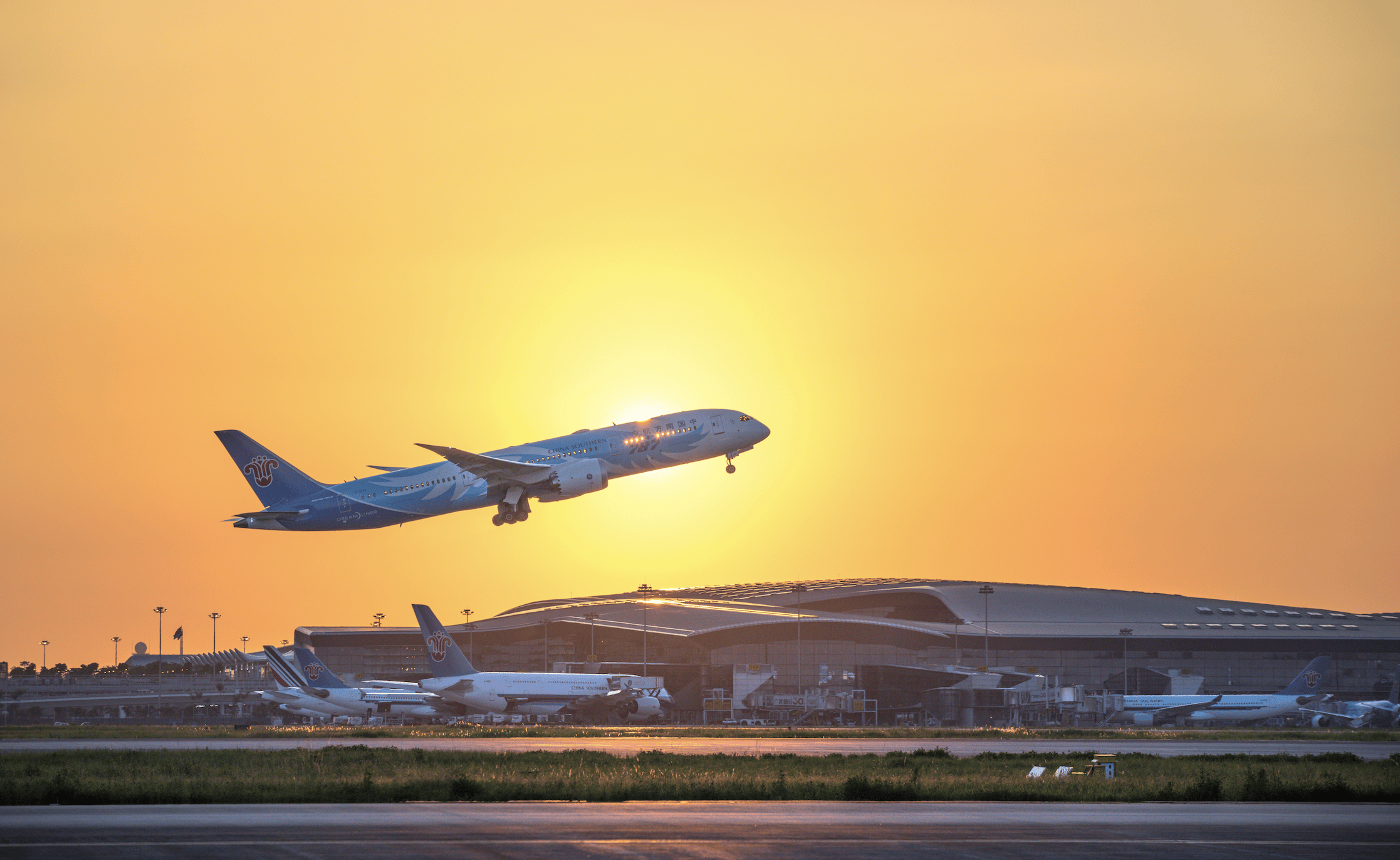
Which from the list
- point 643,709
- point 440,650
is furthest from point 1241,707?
point 440,650

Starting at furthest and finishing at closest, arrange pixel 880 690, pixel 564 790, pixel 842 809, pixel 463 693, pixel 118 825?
pixel 880 690 → pixel 463 693 → pixel 564 790 → pixel 842 809 → pixel 118 825

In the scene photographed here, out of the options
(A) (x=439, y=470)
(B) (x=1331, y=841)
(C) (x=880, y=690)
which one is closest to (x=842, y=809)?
(B) (x=1331, y=841)

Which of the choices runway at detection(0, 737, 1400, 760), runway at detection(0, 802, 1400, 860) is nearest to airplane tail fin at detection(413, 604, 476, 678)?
runway at detection(0, 737, 1400, 760)

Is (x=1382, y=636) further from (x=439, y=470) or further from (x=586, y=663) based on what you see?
(x=439, y=470)

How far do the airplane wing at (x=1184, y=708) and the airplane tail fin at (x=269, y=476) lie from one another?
270 ft

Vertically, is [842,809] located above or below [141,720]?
above

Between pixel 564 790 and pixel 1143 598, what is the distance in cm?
14985

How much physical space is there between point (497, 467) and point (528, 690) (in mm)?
50144

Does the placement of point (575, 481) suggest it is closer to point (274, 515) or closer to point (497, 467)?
point (497, 467)

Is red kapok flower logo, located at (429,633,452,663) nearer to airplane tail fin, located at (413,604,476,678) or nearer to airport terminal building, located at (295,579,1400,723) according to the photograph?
airplane tail fin, located at (413,604,476,678)

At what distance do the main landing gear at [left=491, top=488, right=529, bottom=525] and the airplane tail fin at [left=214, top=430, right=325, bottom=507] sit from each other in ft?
32.1

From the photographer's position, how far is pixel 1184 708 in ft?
389

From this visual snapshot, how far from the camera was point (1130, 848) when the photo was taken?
27672 mm

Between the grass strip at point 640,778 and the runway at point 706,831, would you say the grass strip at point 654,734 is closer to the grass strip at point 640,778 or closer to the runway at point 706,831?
the grass strip at point 640,778
